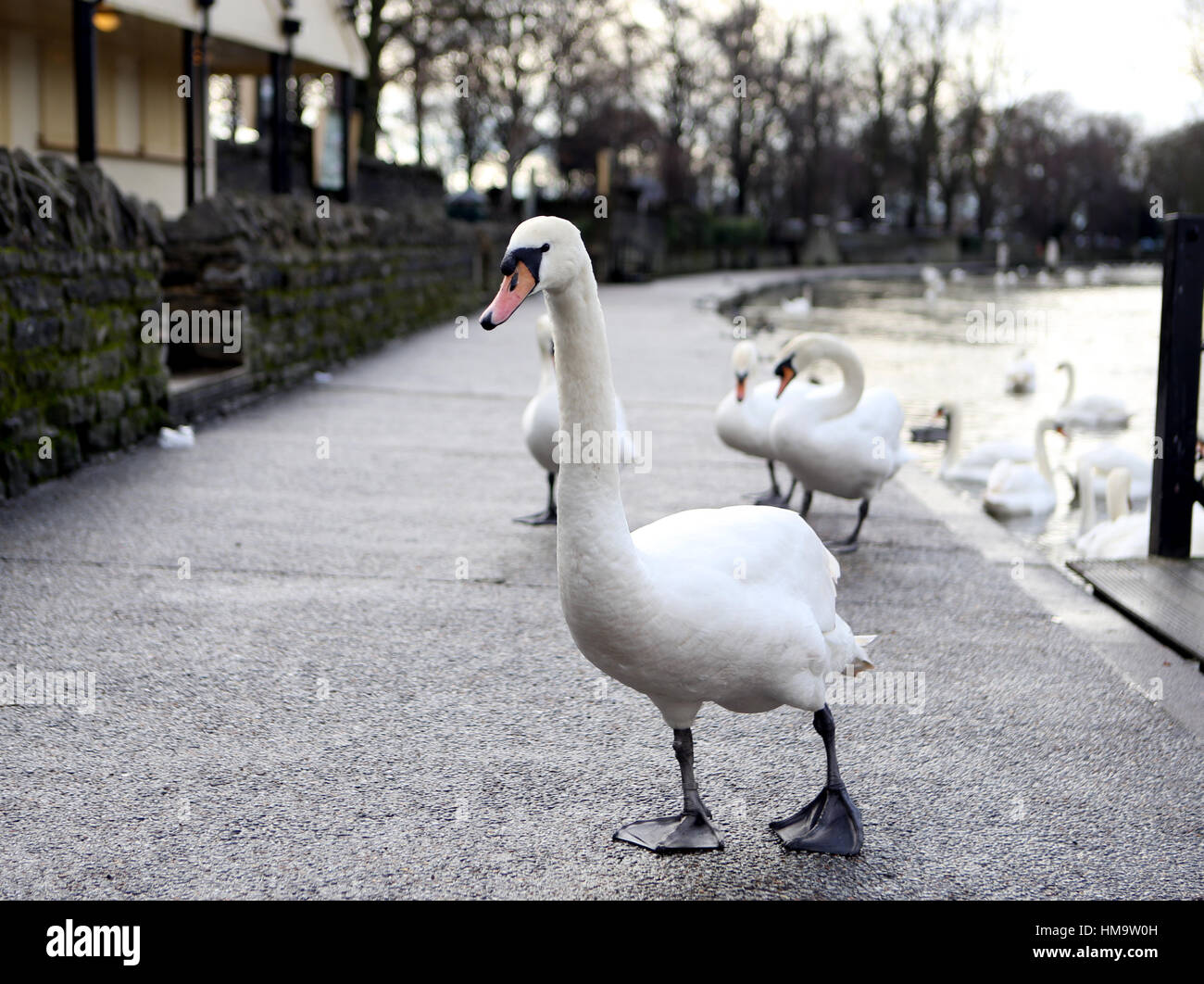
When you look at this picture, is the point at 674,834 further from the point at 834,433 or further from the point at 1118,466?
the point at 1118,466

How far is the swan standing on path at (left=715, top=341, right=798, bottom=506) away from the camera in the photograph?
23.4 ft

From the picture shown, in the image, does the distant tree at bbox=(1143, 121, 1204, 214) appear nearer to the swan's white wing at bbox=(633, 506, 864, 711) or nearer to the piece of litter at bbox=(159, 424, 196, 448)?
the piece of litter at bbox=(159, 424, 196, 448)

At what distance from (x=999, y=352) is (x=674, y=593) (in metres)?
19.7

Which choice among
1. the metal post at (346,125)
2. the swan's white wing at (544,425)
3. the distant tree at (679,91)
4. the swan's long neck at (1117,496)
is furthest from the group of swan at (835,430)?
the distant tree at (679,91)

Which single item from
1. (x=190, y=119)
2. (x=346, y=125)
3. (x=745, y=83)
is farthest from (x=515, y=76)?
(x=190, y=119)

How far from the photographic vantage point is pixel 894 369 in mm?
18188

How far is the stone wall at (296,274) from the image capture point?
11.0 m

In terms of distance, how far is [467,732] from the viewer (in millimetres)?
4008

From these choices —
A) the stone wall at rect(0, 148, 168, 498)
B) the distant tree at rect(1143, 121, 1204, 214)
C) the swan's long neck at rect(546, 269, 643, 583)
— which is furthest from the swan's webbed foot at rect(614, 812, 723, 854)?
the distant tree at rect(1143, 121, 1204, 214)

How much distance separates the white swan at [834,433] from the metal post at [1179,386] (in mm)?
1291

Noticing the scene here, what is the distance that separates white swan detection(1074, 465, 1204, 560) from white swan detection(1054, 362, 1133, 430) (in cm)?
543

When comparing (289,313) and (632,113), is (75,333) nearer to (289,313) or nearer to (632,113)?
(289,313)

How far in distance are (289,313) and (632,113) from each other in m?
38.7
